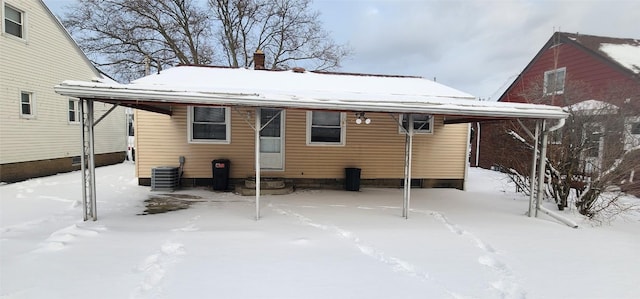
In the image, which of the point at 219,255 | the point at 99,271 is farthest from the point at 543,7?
the point at 99,271

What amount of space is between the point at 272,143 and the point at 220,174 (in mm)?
1703

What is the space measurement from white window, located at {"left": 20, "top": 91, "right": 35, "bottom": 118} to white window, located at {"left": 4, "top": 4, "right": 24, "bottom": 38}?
180 cm

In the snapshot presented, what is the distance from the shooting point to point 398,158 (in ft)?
31.2

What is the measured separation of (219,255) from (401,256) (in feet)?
7.76

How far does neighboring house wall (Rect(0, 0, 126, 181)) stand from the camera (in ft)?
28.9

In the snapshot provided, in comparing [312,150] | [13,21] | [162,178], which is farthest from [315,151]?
[13,21]

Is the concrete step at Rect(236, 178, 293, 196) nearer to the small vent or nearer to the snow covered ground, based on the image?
the snow covered ground

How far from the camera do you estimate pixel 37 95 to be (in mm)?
9906

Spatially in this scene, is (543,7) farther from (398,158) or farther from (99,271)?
(99,271)

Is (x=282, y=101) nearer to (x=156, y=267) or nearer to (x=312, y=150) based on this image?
(x=156, y=267)

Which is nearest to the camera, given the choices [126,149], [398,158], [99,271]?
[99,271]

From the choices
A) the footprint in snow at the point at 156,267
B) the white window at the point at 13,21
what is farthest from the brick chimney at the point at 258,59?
the footprint in snow at the point at 156,267

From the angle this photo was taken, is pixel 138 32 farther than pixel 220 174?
Yes

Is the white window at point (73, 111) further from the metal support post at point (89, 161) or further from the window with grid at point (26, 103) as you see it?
the metal support post at point (89, 161)
